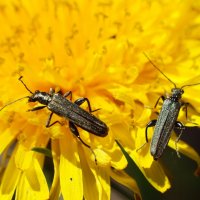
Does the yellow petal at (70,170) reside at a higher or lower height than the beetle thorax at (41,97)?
lower

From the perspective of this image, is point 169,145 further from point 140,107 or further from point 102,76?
point 102,76

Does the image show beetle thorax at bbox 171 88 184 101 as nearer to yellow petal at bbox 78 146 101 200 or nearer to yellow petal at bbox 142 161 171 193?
yellow petal at bbox 142 161 171 193

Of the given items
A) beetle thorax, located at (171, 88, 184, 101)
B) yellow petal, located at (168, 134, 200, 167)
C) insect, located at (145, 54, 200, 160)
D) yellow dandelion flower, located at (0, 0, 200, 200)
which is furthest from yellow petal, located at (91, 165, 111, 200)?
beetle thorax, located at (171, 88, 184, 101)

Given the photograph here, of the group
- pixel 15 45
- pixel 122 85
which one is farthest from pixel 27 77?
pixel 122 85

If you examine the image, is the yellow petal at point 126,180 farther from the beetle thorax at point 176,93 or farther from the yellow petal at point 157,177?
the beetle thorax at point 176,93

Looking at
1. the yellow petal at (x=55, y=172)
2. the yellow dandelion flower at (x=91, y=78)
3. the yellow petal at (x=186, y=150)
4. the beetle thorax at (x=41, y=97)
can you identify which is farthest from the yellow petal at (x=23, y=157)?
the yellow petal at (x=186, y=150)

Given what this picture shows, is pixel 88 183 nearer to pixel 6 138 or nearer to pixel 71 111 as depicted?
pixel 71 111

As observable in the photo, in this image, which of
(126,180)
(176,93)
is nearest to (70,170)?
(126,180)
